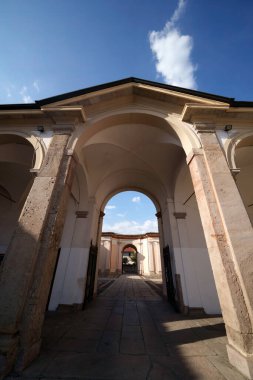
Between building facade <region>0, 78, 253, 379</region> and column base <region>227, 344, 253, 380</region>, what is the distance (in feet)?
0.04

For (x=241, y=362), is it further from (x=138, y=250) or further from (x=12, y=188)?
(x=138, y=250)

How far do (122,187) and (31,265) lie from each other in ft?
22.6

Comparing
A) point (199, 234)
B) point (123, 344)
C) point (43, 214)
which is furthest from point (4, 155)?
point (199, 234)

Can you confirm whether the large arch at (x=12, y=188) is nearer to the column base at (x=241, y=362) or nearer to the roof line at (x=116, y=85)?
the roof line at (x=116, y=85)

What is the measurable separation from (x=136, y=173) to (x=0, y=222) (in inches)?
276

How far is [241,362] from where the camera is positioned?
2299 millimetres

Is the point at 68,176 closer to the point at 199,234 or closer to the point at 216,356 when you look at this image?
the point at 216,356

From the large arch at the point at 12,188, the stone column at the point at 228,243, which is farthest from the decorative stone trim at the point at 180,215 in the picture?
Result: the large arch at the point at 12,188

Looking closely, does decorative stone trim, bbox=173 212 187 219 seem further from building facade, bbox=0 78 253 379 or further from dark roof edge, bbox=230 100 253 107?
dark roof edge, bbox=230 100 253 107

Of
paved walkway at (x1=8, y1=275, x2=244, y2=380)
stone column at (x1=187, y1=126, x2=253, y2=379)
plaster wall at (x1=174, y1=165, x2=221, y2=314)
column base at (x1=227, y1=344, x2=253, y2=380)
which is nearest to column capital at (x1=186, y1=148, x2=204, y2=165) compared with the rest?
Result: stone column at (x1=187, y1=126, x2=253, y2=379)

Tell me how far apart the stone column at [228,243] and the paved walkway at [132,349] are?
Result: 1.40ft

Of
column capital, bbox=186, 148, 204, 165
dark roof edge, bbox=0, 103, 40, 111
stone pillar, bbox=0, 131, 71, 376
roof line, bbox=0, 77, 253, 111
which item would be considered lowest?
stone pillar, bbox=0, 131, 71, 376

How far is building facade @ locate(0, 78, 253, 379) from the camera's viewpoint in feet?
8.61

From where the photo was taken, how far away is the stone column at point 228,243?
95.7 inches
